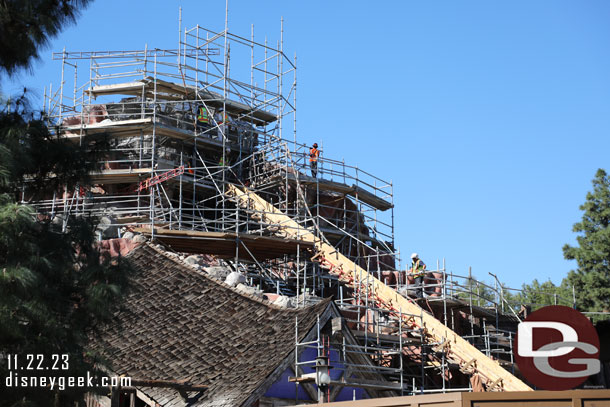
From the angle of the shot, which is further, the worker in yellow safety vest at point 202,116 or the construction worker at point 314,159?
the worker in yellow safety vest at point 202,116

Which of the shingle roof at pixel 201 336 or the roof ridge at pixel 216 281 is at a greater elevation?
the roof ridge at pixel 216 281

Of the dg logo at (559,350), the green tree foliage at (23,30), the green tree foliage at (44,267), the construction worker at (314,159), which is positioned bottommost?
the dg logo at (559,350)

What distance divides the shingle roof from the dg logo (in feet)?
27.2

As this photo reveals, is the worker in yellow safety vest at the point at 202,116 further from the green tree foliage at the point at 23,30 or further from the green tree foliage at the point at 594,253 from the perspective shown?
the green tree foliage at the point at 23,30

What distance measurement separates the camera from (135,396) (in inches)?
775

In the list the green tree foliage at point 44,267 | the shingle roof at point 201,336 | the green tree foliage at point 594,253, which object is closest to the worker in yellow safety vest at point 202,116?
the shingle roof at point 201,336

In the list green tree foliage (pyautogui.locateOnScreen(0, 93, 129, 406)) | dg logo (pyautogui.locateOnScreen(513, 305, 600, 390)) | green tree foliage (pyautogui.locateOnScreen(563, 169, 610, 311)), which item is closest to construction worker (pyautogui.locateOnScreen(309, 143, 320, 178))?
green tree foliage (pyautogui.locateOnScreen(563, 169, 610, 311))

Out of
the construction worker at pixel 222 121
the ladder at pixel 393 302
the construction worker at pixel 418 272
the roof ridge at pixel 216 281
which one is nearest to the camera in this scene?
the roof ridge at pixel 216 281

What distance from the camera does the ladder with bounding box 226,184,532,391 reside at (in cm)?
2214

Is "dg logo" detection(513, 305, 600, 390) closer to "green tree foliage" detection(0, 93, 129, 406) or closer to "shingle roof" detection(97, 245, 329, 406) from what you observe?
"green tree foliage" detection(0, 93, 129, 406)

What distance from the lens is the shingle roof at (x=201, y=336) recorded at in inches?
730

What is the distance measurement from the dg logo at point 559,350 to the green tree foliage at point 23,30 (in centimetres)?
807

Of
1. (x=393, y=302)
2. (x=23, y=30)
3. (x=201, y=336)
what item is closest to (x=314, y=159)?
(x=393, y=302)

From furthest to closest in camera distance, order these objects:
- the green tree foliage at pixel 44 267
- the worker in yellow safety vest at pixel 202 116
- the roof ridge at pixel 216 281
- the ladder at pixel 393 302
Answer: the worker in yellow safety vest at pixel 202 116, the ladder at pixel 393 302, the roof ridge at pixel 216 281, the green tree foliage at pixel 44 267
